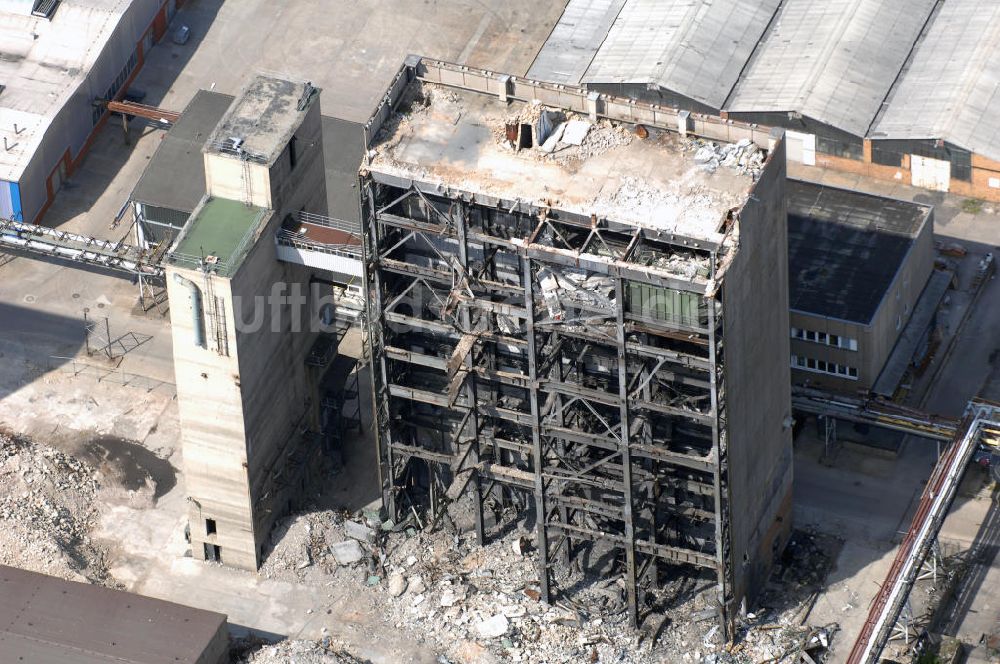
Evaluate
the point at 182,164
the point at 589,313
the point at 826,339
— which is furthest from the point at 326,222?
the point at 826,339

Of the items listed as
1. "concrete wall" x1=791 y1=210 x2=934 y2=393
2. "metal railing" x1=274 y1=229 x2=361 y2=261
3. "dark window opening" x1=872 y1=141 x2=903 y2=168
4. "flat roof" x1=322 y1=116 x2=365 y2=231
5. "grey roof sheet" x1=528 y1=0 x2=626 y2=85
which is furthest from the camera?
"grey roof sheet" x1=528 y1=0 x2=626 y2=85

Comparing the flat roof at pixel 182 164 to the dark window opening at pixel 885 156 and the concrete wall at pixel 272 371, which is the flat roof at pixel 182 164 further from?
the dark window opening at pixel 885 156

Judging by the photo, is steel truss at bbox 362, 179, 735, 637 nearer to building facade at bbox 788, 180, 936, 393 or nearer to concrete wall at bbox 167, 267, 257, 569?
concrete wall at bbox 167, 267, 257, 569

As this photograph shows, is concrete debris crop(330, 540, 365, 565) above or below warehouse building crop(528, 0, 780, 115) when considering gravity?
below

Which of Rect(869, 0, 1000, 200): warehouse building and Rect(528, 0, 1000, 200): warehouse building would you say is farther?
Rect(528, 0, 1000, 200): warehouse building

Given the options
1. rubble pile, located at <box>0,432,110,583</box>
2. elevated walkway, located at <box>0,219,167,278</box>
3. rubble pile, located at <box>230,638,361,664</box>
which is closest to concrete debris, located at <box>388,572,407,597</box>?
rubble pile, located at <box>230,638,361,664</box>

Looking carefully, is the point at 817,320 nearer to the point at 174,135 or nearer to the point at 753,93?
the point at 753,93

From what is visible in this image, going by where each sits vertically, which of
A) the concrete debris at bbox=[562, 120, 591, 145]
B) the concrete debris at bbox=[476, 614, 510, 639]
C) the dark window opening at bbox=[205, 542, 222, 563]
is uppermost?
the concrete debris at bbox=[562, 120, 591, 145]

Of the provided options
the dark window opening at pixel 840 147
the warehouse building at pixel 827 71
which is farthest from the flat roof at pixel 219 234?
the dark window opening at pixel 840 147
